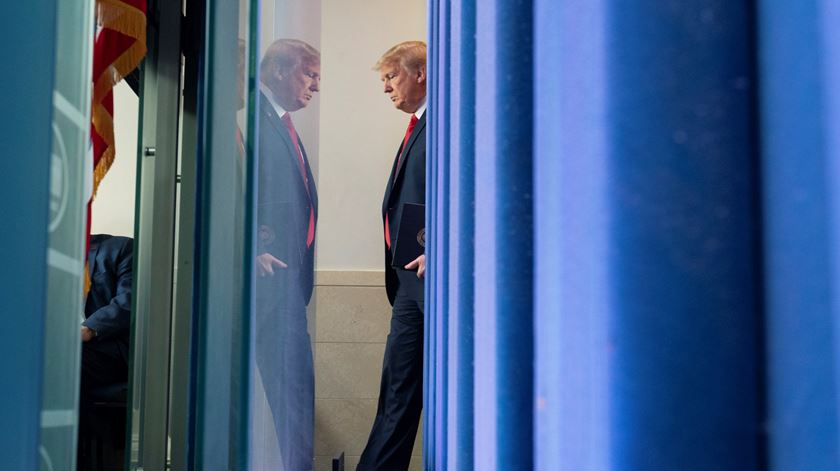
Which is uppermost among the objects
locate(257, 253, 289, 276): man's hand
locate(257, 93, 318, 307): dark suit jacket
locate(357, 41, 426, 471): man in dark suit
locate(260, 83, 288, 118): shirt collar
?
locate(260, 83, 288, 118): shirt collar

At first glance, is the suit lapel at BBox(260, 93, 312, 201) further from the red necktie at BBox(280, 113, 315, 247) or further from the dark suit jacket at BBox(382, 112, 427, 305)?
the dark suit jacket at BBox(382, 112, 427, 305)

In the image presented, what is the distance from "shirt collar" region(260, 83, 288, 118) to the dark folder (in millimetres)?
953

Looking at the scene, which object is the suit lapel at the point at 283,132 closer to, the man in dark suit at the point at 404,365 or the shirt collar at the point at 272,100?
the shirt collar at the point at 272,100

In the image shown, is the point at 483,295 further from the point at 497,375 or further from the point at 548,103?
→ the point at 548,103

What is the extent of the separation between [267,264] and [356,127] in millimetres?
2419

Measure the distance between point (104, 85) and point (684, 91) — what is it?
55.9 inches

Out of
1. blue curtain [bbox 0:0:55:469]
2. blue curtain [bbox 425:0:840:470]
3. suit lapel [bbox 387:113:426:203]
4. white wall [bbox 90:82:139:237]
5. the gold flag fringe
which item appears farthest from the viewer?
white wall [bbox 90:82:139:237]

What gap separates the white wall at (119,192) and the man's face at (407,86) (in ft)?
3.76

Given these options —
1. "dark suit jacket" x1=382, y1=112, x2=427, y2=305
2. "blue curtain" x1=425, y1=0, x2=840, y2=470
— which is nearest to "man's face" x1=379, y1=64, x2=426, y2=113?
"dark suit jacket" x1=382, y1=112, x2=427, y2=305

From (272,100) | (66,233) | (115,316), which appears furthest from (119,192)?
(66,233)

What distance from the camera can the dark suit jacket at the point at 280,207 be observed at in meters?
1.07

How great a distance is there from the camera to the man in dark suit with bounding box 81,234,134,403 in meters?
2.58

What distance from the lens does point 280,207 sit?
119cm

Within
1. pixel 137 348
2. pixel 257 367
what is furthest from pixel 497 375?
pixel 137 348
